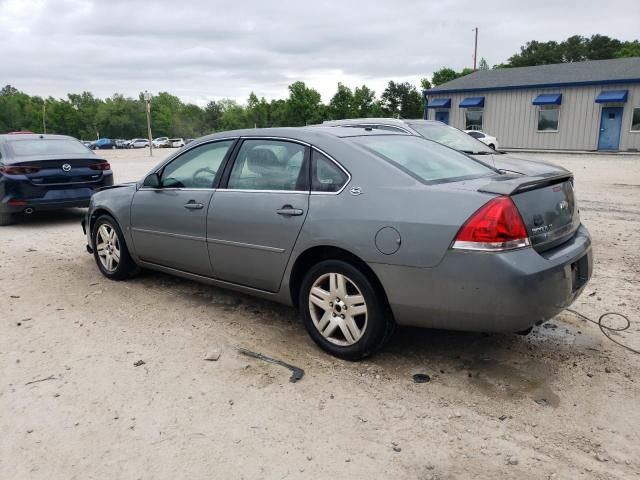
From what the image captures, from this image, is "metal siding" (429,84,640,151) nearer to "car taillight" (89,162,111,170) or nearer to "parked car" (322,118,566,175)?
"parked car" (322,118,566,175)

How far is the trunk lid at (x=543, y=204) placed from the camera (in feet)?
10.7

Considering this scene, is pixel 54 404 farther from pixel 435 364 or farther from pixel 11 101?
pixel 11 101

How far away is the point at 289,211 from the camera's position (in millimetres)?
3928

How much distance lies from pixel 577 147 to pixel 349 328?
96.7ft

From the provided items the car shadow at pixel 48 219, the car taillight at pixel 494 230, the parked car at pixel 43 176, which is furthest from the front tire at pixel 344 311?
the car shadow at pixel 48 219

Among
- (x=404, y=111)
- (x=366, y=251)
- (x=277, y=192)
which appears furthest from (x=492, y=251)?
(x=404, y=111)

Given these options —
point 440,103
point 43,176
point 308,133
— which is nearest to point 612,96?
point 440,103

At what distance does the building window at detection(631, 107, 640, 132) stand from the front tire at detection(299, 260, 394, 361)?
2898cm

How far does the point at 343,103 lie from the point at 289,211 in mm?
51785

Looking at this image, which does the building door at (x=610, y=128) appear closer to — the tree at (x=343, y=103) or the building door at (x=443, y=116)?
the building door at (x=443, y=116)

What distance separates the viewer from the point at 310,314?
154 inches

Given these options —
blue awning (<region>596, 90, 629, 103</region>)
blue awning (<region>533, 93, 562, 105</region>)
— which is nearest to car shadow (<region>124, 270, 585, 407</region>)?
blue awning (<region>596, 90, 629, 103</region>)

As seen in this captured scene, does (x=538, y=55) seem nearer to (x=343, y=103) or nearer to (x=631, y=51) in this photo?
(x=631, y=51)

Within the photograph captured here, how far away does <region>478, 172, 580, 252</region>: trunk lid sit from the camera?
3275 millimetres
